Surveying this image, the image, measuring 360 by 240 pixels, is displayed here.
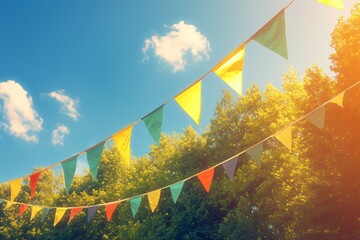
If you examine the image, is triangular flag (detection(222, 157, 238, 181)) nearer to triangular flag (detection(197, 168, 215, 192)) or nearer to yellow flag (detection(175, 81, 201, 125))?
triangular flag (detection(197, 168, 215, 192))

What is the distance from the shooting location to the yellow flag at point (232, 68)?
3771 millimetres

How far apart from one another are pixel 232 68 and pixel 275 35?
25.9 inches

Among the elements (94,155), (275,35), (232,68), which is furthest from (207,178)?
(275,35)

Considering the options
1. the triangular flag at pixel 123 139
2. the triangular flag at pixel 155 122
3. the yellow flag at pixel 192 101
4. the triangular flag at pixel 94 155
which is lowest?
the yellow flag at pixel 192 101

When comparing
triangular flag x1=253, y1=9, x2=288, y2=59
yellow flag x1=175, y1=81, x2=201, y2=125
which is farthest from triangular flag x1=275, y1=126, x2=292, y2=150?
triangular flag x1=253, y1=9, x2=288, y2=59

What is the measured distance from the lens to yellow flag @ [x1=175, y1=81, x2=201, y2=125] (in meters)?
4.13

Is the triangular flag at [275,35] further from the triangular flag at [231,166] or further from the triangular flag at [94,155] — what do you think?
the triangular flag at [231,166]

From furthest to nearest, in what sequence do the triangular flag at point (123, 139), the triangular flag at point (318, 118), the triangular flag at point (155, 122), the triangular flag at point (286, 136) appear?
1. the triangular flag at point (286, 136)
2. the triangular flag at point (318, 118)
3. the triangular flag at point (123, 139)
4. the triangular flag at point (155, 122)

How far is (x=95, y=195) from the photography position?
27.0m

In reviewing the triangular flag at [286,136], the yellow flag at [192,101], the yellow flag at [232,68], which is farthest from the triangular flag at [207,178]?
the yellow flag at [232,68]

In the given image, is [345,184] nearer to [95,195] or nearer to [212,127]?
[212,127]

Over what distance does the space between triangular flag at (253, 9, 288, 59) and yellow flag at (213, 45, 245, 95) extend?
32 cm

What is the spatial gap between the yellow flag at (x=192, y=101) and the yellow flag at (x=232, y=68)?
16.0 inches

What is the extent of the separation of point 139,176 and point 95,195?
210 inches
